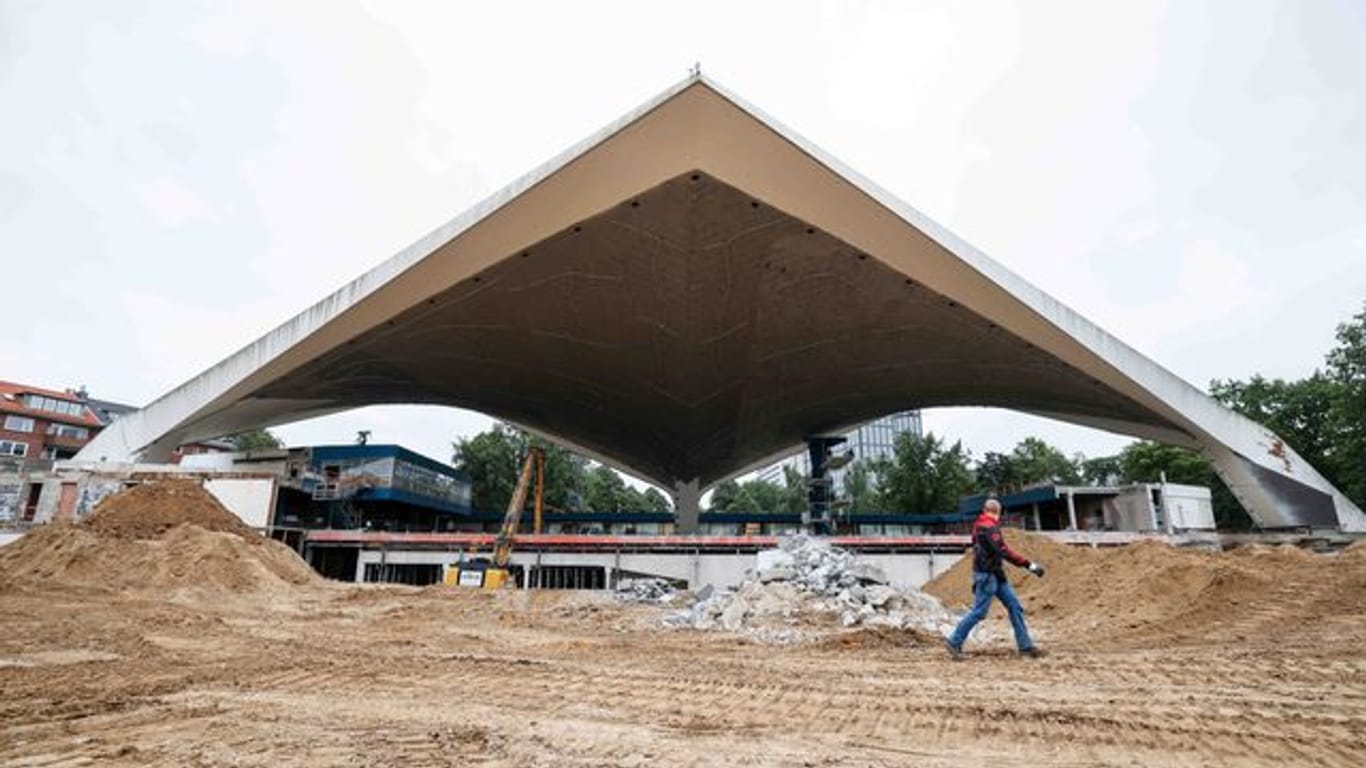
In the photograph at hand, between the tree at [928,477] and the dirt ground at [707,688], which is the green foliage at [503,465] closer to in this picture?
the tree at [928,477]

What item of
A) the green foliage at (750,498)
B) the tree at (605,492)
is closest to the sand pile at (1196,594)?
the tree at (605,492)

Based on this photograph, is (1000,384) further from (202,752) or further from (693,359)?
(202,752)

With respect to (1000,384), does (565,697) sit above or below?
below

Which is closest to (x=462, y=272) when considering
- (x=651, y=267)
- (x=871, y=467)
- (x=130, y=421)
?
(x=651, y=267)

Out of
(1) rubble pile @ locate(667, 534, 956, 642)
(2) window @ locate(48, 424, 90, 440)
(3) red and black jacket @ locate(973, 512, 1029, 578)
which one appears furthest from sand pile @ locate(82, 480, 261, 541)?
(2) window @ locate(48, 424, 90, 440)

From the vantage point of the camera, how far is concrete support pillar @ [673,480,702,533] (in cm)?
4866

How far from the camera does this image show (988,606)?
6645mm

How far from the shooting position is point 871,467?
187ft

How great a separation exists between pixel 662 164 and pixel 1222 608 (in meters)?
14.3

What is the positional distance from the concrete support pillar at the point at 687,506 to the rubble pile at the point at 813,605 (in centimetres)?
3469

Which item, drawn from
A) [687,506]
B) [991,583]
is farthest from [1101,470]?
[991,583]

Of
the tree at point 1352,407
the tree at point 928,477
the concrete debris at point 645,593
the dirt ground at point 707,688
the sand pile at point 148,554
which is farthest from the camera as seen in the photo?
the tree at point 928,477

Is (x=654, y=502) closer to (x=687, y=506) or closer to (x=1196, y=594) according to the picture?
(x=687, y=506)

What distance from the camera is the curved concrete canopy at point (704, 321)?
58.3 ft
